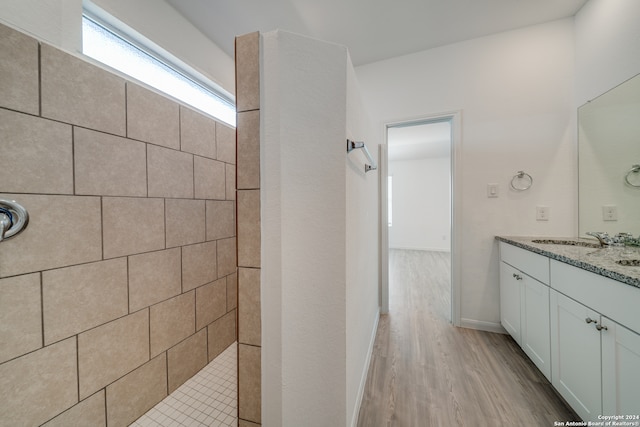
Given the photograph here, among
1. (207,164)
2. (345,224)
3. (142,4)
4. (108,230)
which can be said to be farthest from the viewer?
(207,164)

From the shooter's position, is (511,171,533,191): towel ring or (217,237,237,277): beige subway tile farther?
(511,171,533,191): towel ring

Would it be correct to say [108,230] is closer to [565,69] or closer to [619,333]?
[619,333]

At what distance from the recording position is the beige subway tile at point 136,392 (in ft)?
3.26

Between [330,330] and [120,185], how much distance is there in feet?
3.78

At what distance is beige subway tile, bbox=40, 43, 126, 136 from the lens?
2.67 ft

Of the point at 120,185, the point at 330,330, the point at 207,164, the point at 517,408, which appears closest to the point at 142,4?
the point at 207,164

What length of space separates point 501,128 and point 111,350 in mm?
3066

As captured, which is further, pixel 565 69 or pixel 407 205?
pixel 407 205

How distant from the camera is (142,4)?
131cm

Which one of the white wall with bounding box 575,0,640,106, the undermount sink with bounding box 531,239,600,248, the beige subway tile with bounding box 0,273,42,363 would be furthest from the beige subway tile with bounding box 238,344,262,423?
the white wall with bounding box 575,0,640,106

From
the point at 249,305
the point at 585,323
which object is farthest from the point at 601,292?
the point at 249,305

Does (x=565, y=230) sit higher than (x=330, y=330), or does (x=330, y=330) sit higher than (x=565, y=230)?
(x=565, y=230)

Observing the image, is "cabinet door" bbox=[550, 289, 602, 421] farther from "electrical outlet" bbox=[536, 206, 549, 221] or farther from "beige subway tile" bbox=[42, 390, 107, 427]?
"beige subway tile" bbox=[42, 390, 107, 427]

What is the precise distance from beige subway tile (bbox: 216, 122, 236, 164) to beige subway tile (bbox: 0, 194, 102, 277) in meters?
0.78
